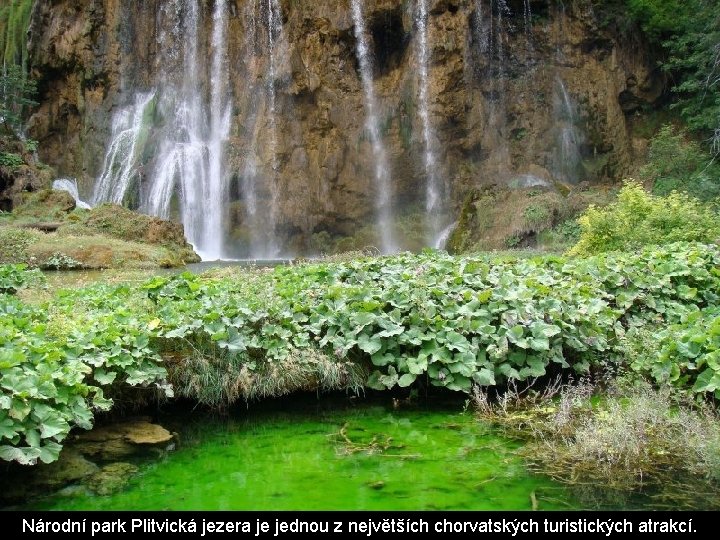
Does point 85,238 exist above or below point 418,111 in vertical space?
below

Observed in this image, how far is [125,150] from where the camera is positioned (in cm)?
2792

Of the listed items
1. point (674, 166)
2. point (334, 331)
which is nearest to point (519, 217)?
point (674, 166)

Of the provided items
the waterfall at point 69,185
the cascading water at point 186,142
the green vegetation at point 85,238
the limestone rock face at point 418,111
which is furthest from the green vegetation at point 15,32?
the limestone rock face at point 418,111

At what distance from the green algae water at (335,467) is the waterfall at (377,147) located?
19.9m

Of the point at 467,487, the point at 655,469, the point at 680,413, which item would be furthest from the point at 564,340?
the point at 467,487

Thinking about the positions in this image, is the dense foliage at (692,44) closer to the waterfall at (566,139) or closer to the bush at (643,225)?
the waterfall at (566,139)

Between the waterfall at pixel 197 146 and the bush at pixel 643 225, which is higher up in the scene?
the waterfall at pixel 197 146

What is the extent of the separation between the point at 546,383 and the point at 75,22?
99.9 feet

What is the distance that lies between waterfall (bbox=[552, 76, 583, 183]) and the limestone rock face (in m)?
0.04

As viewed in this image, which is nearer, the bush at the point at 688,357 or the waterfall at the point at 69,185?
the bush at the point at 688,357

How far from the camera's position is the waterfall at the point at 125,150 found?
2691 centimetres
